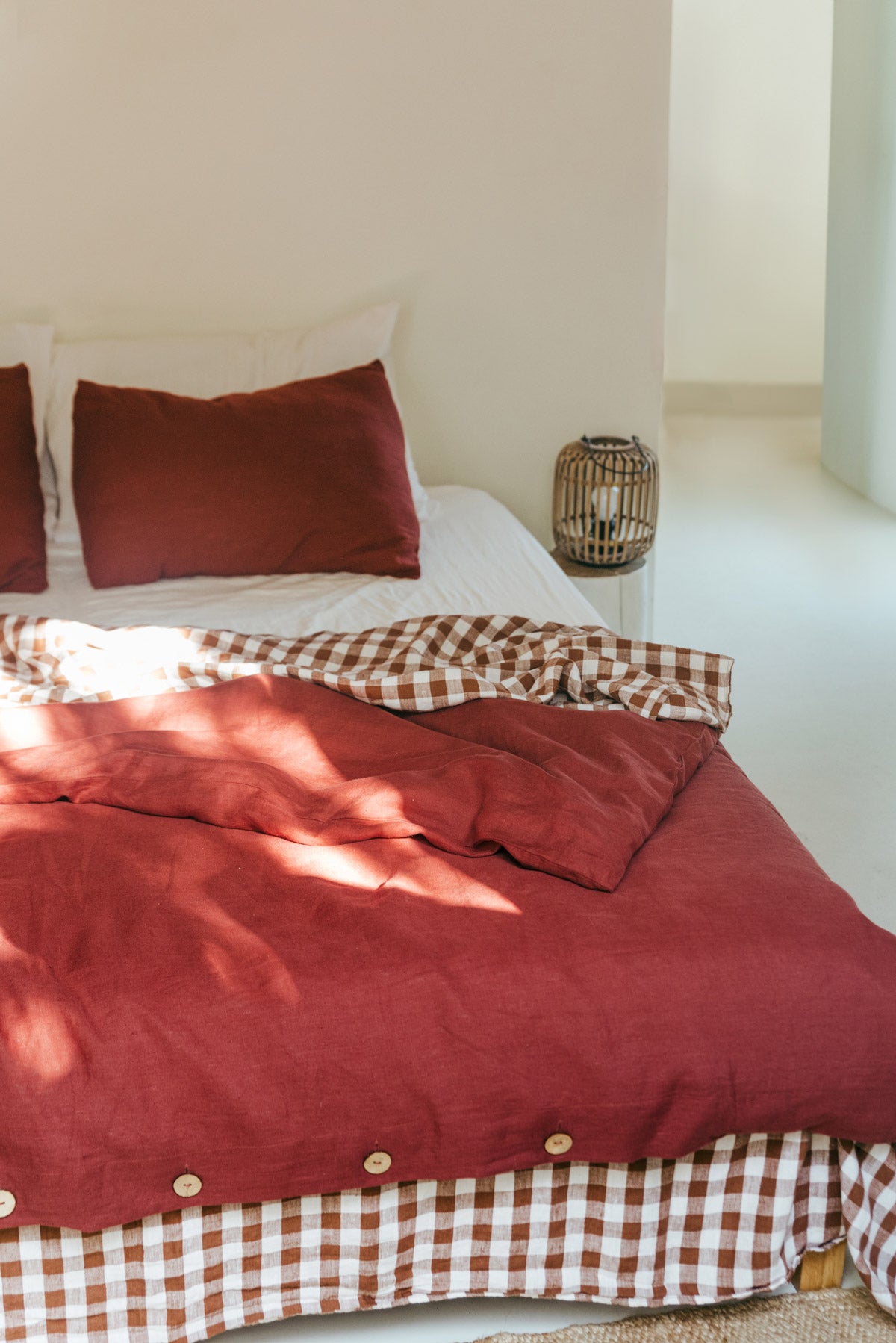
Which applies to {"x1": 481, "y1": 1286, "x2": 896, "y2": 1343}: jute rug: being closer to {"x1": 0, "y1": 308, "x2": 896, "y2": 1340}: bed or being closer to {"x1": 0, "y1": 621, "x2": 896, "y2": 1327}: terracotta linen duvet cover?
{"x1": 0, "y1": 308, "x2": 896, "y2": 1340}: bed

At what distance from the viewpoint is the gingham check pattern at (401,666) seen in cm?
196

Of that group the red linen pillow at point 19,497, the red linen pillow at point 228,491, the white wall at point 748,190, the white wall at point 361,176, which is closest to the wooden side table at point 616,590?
the white wall at point 361,176

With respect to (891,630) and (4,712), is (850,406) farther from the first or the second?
(4,712)

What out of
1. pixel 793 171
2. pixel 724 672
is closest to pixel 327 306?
pixel 724 672

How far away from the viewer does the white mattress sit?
8.14ft

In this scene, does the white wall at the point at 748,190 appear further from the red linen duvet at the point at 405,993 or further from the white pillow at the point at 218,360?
the red linen duvet at the point at 405,993

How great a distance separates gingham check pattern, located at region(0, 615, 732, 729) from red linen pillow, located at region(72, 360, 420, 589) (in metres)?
0.54

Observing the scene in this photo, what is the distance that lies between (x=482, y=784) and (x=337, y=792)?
19 cm

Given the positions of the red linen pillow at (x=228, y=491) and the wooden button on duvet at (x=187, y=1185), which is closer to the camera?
the wooden button on duvet at (x=187, y=1185)

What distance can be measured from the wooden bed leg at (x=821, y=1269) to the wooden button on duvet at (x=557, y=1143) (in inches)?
15.4

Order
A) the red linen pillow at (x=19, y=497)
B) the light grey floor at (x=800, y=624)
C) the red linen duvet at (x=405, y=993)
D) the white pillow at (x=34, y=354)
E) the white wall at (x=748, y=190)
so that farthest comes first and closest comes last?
1. the white wall at (x=748, y=190)
2. the white pillow at (x=34, y=354)
3. the light grey floor at (x=800, y=624)
4. the red linen pillow at (x=19, y=497)
5. the red linen duvet at (x=405, y=993)

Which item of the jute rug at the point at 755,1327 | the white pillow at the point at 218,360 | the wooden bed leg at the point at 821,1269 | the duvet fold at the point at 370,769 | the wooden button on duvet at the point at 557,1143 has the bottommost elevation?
the jute rug at the point at 755,1327

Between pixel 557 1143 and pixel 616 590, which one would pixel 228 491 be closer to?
pixel 616 590

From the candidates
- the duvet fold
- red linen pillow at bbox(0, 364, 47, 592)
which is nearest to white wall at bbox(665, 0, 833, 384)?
red linen pillow at bbox(0, 364, 47, 592)
